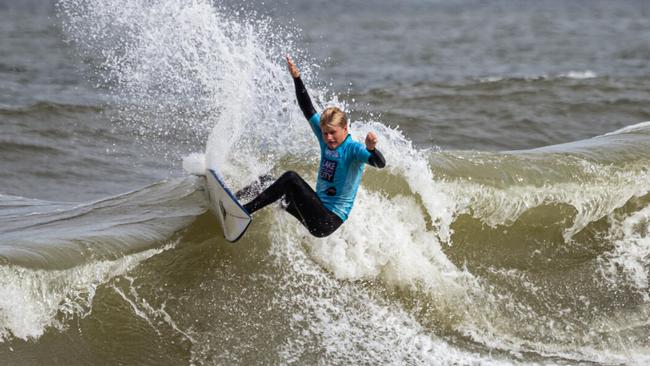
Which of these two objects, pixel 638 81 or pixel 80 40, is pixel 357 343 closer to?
pixel 638 81

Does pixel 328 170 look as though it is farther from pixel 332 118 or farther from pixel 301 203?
pixel 332 118

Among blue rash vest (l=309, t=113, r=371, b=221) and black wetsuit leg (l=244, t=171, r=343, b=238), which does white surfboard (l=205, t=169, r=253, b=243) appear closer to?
black wetsuit leg (l=244, t=171, r=343, b=238)

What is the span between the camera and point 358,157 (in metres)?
7.34

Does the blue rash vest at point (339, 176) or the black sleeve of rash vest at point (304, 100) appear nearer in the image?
the blue rash vest at point (339, 176)

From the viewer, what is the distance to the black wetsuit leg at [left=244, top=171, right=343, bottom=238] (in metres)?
7.53

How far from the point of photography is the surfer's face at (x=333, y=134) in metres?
7.37

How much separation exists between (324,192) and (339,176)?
210 millimetres

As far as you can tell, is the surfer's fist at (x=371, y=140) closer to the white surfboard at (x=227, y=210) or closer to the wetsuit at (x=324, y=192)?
the wetsuit at (x=324, y=192)

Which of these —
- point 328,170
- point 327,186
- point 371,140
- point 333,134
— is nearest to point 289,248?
point 327,186

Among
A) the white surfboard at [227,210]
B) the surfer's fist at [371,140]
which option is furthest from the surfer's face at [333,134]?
the white surfboard at [227,210]

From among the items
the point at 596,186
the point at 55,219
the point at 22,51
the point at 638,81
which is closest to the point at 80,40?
the point at 22,51

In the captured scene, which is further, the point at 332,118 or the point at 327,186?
the point at 327,186

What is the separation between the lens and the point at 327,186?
301 inches

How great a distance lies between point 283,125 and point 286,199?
2.68m
